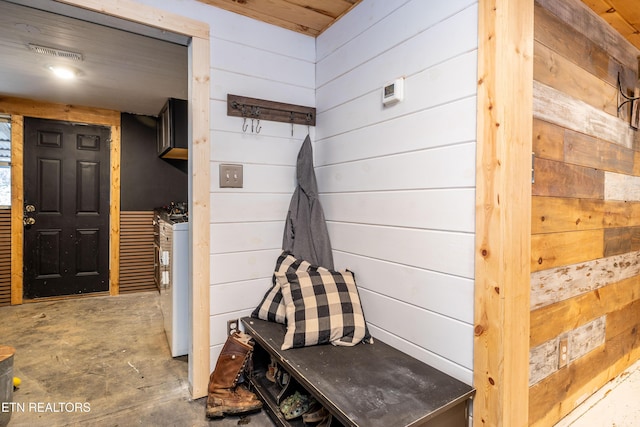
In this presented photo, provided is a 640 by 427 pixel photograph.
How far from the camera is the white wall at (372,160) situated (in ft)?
4.25

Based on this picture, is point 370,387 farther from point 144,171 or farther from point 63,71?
point 144,171

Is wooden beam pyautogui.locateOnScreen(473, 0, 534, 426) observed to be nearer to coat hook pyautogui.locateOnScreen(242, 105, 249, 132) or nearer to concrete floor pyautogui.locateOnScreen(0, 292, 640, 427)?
concrete floor pyautogui.locateOnScreen(0, 292, 640, 427)

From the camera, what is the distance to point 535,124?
1.32 m

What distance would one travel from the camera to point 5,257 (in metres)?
3.56

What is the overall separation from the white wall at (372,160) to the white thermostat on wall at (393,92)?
4cm

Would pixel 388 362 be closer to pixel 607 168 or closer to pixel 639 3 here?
pixel 607 168

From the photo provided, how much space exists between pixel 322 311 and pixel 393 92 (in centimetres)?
112

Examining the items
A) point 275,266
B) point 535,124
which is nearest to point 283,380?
point 275,266

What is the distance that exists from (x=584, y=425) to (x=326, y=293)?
1.36 m

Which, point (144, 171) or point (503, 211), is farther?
point (144, 171)

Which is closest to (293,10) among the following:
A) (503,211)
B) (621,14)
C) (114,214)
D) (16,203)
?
(503,211)

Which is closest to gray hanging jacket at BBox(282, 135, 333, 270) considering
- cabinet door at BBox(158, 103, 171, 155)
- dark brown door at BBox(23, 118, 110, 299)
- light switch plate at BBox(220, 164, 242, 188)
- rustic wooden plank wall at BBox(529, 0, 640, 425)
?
light switch plate at BBox(220, 164, 242, 188)

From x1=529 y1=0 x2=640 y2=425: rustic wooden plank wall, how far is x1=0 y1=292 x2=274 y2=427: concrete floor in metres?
1.40

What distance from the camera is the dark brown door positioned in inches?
144
